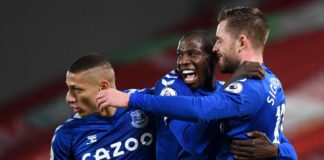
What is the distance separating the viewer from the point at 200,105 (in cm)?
285

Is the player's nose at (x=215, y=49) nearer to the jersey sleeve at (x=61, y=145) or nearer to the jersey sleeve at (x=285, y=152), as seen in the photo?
the jersey sleeve at (x=285, y=152)

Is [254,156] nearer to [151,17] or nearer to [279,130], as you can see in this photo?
[279,130]

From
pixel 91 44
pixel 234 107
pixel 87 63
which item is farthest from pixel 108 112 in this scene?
pixel 91 44

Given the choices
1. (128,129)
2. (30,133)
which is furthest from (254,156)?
(30,133)

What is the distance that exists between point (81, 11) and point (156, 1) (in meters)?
0.87

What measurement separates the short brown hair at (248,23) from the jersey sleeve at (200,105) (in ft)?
0.93

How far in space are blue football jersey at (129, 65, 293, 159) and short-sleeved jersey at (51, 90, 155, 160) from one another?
416 mm

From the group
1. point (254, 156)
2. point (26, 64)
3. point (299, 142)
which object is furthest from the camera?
point (26, 64)

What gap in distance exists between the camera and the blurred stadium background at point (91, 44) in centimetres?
711

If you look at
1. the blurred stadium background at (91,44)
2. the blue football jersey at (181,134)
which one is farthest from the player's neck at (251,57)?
the blurred stadium background at (91,44)

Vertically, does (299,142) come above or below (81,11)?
below

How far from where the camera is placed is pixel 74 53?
334 inches

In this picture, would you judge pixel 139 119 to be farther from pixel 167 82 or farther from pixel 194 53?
pixel 194 53

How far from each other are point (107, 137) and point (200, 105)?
65 centimetres
